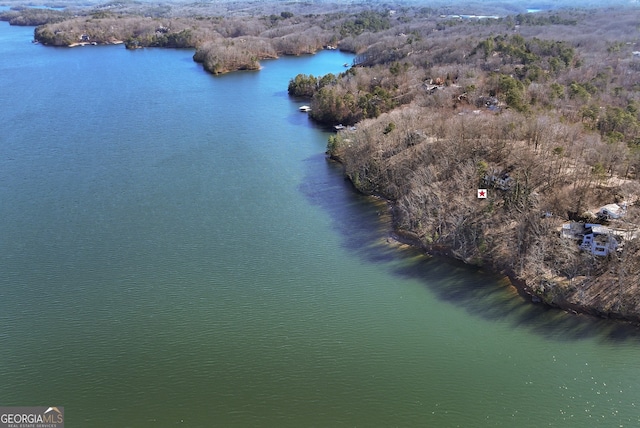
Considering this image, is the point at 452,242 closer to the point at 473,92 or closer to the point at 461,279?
the point at 461,279

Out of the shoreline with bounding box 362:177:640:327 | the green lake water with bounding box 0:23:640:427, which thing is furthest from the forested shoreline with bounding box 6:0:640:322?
the green lake water with bounding box 0:23:640:427

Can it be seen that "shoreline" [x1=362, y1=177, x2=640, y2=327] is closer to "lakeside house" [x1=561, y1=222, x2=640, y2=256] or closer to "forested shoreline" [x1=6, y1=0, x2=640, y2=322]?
"forested shoreline" [x1=6, y1=0, x2=640, y2=322]

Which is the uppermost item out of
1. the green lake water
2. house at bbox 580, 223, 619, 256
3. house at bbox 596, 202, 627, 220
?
house at bbox 596, 202, 627, 220

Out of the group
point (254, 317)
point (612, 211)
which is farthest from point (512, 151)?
point (254, 317)

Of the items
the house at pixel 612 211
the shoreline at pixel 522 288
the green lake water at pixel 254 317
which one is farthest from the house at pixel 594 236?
the green lake water at pixel 254 317

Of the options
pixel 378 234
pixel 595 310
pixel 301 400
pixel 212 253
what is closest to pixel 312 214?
pixel 378 234

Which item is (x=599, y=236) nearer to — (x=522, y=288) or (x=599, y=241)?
(x=599, y=241)
